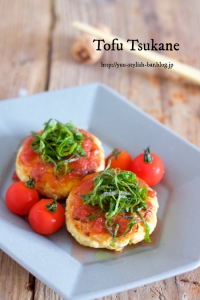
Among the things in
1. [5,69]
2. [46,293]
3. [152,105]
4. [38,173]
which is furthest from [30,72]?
[46,293]

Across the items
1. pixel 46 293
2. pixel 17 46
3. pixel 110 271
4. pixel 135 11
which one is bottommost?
pixel 46 293

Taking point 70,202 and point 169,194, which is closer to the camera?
point 70,202

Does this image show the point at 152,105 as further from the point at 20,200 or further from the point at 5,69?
the point at 20,200

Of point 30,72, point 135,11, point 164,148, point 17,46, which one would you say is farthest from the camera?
point 135,11

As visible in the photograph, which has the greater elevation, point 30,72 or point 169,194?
point 30,72

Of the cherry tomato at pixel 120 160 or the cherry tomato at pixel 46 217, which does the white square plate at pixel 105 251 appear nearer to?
the cherry tomato at pixel 46 217

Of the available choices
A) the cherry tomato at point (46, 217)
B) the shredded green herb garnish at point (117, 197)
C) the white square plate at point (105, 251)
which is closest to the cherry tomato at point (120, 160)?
the white square plate at point (105, 251)
